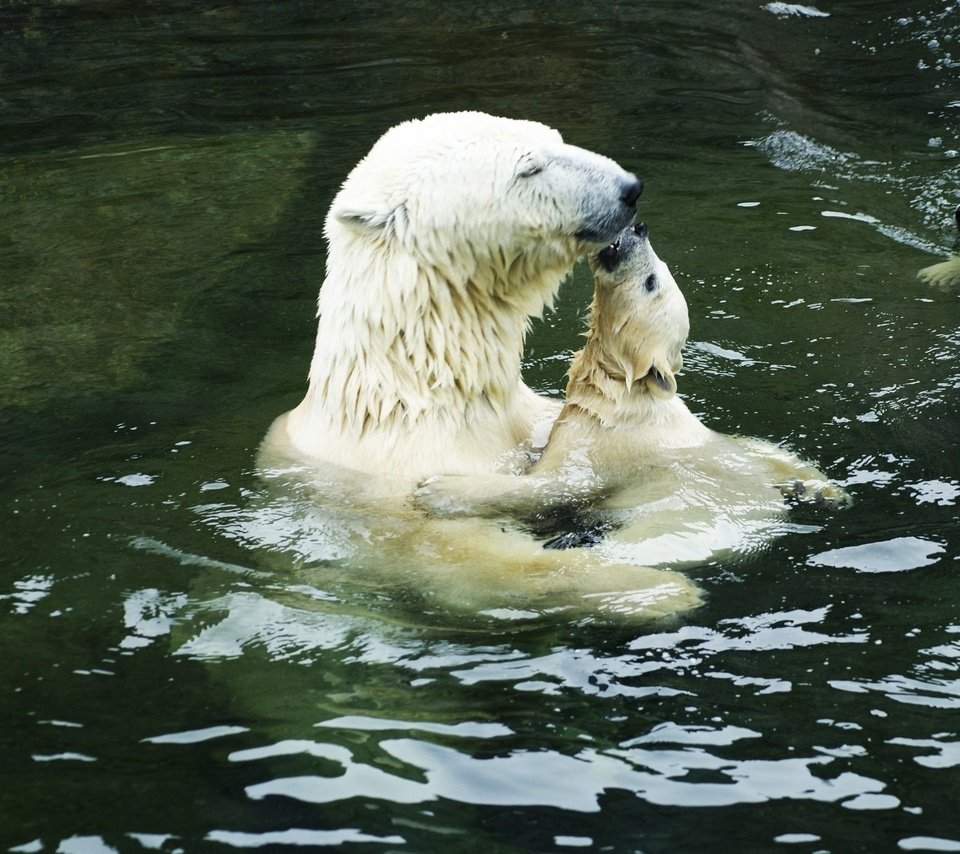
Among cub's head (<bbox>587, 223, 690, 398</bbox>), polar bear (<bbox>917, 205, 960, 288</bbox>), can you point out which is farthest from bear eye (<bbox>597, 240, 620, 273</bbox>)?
polar bear (<bbox>917, 205, 960, 288</bbox>)

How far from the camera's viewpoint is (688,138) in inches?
305

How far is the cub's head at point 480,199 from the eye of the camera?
3852 mm

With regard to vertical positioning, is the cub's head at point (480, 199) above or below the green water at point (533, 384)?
above

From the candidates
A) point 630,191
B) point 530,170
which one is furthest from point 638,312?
point 530,170

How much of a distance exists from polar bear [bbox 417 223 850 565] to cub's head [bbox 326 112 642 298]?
0.79 ft

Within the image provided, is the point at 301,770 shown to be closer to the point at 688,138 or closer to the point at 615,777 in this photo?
the point at 615,777

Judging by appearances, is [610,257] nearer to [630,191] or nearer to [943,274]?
[630,191]

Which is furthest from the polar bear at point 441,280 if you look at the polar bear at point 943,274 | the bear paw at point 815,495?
the polar bear at point 943,274

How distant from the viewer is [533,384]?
5328mm

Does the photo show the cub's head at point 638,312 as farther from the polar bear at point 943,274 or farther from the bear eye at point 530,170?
the polar bear at point 943,274

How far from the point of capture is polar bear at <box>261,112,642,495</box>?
12.7 ft

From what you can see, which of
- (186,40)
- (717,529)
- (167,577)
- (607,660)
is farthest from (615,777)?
(186,40)

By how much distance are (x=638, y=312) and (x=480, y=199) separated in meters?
0.68

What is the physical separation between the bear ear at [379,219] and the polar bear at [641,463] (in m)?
0.67
